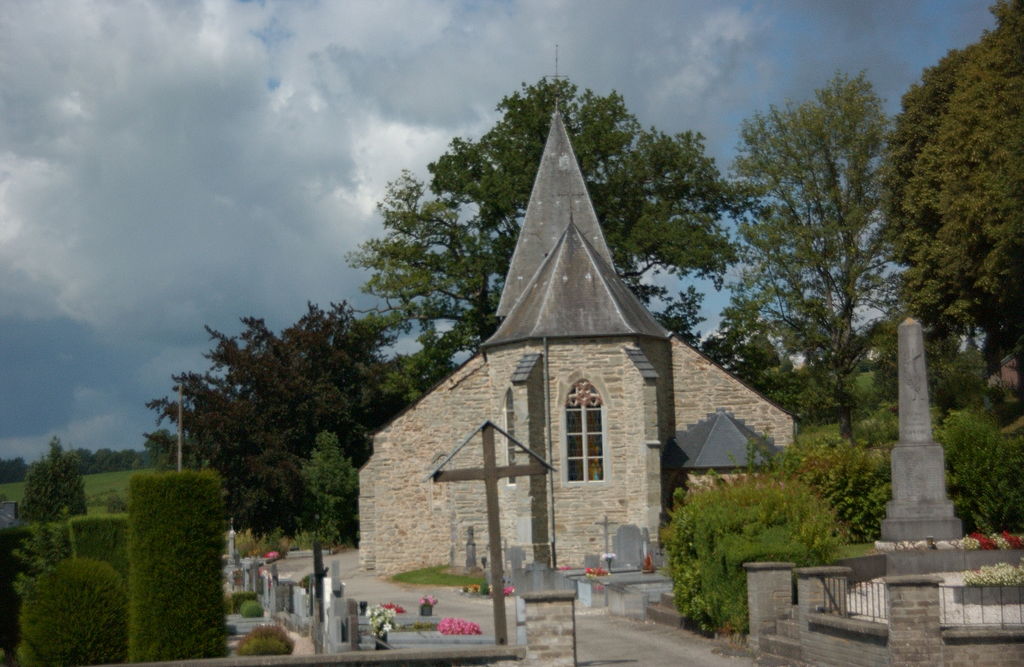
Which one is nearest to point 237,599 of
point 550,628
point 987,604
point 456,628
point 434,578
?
point 434,578

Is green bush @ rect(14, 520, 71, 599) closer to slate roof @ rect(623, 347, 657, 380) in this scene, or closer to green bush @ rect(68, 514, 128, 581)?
green bush @ rect(68, 514, 128, 581)

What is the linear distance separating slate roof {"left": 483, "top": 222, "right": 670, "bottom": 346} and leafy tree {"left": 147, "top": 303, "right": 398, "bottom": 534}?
1150 cm

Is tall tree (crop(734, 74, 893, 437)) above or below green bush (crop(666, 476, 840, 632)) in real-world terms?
above

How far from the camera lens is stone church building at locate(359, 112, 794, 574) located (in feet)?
90.4

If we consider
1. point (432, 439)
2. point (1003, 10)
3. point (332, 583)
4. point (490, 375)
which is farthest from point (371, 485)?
point (1003, 10)

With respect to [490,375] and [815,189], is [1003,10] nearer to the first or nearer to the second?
[815,189]

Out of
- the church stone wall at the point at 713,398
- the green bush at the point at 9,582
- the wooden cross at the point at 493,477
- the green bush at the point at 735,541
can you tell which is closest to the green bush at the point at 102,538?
the green bush at the point at 9,582

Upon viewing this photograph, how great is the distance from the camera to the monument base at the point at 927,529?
1788 centimetres

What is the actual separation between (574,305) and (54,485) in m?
23.6

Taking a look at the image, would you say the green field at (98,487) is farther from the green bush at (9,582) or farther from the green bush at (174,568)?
the green bush at (174,568)

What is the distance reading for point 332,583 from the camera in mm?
15734

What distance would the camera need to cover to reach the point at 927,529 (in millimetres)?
17906

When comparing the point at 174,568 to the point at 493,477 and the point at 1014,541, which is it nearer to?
the point at 493,477

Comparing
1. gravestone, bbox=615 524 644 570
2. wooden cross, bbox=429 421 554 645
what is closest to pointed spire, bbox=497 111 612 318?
gravestone, bbox=615 524 644 570
